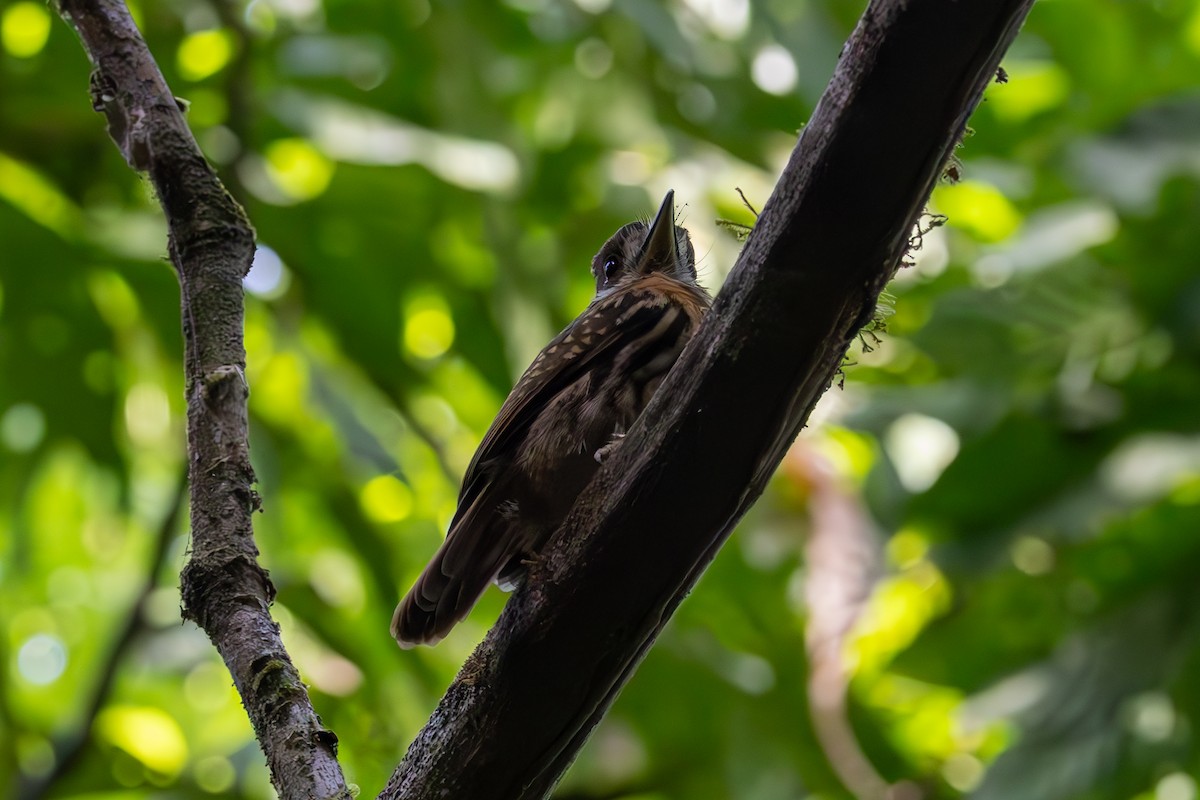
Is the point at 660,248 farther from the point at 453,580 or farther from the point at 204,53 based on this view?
the point at 204,53

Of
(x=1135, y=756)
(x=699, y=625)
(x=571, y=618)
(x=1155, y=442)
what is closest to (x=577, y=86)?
(x=699, y=625)

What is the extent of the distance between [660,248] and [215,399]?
1.59m

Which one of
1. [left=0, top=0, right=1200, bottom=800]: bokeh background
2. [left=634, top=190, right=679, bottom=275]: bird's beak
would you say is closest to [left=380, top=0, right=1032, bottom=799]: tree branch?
[left=634, top=190, right=679, bottom=275]: bird's beak

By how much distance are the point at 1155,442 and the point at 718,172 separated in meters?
1.64

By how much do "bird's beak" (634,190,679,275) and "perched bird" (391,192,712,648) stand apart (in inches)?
31.8

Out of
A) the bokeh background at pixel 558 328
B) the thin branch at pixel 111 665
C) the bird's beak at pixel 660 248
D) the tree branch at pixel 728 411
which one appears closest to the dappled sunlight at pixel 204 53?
the bokeh background at pixel 558 328

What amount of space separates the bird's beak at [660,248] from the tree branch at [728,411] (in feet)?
5.89

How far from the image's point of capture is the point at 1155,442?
4.17 meters

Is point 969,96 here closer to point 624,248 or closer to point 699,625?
point 624,248

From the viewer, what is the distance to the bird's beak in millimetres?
3262

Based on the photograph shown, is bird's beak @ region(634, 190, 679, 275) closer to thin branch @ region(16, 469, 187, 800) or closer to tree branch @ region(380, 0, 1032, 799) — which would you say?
thin branch @ region(16, 469, 187, 800)

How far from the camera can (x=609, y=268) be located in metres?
3.55

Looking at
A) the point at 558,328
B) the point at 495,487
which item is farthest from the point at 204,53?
the point at 495,487

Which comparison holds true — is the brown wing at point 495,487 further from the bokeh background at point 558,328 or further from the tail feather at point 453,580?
the bokeh background at point 558,328
